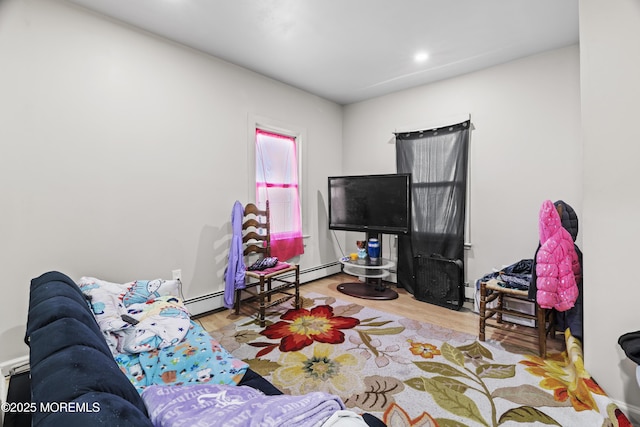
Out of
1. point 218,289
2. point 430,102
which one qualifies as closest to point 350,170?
point 430,102

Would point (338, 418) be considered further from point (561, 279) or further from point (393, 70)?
point (393, 70)

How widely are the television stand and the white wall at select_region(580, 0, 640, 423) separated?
2.03 m

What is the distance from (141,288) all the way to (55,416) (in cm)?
189

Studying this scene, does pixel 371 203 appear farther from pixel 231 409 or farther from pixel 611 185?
pixel 231 409

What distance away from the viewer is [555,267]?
1.99 metres

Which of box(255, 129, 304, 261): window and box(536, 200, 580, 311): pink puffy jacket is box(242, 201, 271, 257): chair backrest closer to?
box(255, 129, 304, 261): window

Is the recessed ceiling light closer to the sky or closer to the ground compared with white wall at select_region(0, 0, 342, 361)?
closer to the sky

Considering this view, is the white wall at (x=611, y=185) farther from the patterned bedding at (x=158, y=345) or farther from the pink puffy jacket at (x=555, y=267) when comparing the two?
the patterned bedding at (x=158, y=345)

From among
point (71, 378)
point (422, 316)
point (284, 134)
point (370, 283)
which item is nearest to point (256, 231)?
point (284, 134)

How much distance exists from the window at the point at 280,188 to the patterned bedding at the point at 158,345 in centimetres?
182

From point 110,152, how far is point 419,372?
9.74 ft

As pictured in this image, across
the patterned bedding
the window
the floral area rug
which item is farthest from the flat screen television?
the patterned bedding

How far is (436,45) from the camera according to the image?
2811 mm

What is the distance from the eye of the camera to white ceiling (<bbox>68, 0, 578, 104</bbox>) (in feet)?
7.36
